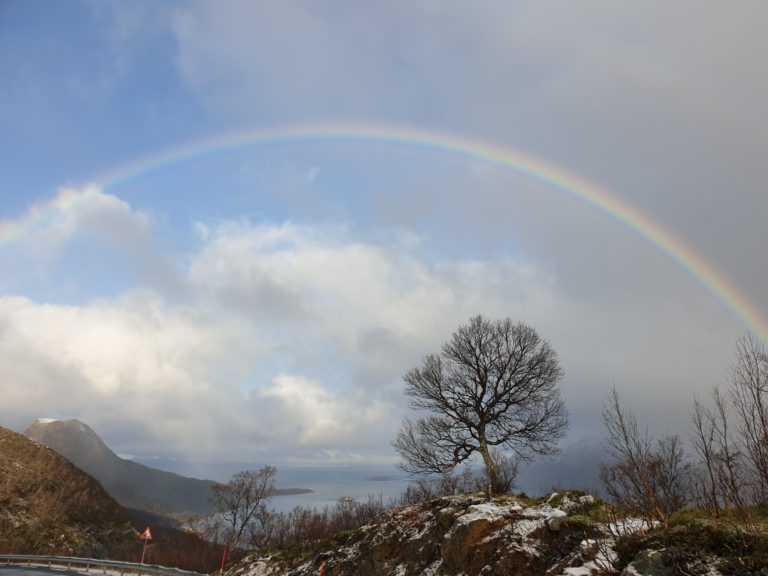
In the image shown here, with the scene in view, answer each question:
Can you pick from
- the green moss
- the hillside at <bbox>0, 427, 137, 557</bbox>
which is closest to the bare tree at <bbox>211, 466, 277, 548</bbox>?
the hillside at <bbox>0, 427, 137, 557</bbox>

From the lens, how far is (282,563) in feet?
60.2

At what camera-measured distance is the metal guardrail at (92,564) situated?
23819mm

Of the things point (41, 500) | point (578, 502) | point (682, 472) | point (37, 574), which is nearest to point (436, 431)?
point (578, 502)

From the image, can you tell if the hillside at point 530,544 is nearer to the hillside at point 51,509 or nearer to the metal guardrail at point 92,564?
the metal guardrail at point 92,564

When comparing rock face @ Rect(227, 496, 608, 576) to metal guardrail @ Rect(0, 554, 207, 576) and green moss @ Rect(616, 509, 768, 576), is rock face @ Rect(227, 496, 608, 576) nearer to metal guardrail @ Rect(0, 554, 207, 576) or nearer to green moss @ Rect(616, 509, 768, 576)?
green moss @ Rect(616, 509, 768, 576)

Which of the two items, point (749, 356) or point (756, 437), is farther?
point (749, 356)

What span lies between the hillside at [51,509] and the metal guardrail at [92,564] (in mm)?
35128

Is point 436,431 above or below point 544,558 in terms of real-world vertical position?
above

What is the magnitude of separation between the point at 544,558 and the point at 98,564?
32280 mm

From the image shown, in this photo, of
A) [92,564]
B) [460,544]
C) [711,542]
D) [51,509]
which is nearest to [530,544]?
[460,544]

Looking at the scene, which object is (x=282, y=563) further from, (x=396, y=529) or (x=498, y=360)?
(x=498, y=360)

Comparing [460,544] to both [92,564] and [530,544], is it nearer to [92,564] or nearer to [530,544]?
[530,544]

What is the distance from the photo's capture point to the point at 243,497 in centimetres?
5475

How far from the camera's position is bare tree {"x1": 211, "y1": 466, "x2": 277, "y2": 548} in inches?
2141
